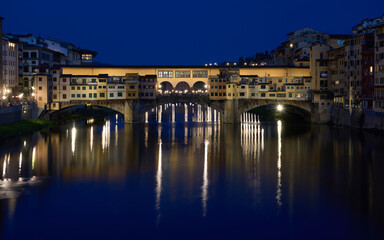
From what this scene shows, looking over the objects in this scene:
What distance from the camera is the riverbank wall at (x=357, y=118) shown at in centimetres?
4731

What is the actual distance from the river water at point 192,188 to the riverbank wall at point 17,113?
10.9ft

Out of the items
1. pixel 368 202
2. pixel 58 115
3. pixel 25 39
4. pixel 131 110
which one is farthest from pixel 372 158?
pixel 25 39

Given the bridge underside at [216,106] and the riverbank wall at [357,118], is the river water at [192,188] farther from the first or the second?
the bridge underside at [216,106]

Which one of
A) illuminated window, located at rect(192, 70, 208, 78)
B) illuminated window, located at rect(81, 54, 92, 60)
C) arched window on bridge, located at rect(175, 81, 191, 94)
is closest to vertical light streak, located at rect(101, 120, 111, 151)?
illuminated window, located at rect(192, 70, 208, 78)

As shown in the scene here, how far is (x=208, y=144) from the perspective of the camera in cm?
4359

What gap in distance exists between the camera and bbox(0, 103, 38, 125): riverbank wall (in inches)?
1779

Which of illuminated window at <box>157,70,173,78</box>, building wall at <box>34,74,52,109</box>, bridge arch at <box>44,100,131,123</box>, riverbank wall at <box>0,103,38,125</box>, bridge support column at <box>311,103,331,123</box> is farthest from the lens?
illuminated window at <box>157,70,173,78</box>

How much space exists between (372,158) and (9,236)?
87.1ft

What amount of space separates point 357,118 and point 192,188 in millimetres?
32331

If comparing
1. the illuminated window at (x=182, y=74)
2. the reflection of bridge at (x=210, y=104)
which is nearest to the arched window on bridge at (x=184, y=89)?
the illuminated window at (x=182, y=74)

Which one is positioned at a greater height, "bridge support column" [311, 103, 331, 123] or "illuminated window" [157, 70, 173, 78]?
"illuminated window" [157, 70, 173, 78]

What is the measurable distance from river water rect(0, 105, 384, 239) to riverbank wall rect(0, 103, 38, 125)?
3.32 metres

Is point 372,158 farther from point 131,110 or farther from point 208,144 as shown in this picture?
point 131,110

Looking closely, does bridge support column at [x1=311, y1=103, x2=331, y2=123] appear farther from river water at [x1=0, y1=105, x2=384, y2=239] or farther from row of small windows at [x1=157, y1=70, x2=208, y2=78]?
row of small windows at [x1=157, y1=70, x2=208, y2=78]
